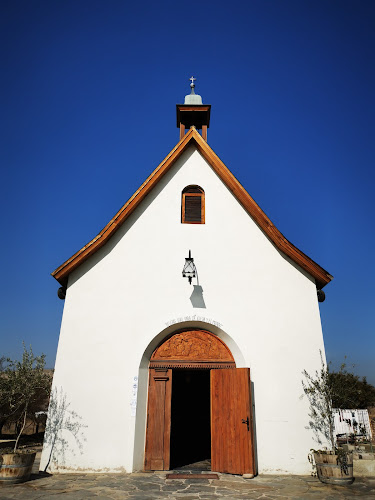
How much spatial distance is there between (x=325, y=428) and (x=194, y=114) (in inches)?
429

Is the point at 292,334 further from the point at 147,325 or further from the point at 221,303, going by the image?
the point at 147,325

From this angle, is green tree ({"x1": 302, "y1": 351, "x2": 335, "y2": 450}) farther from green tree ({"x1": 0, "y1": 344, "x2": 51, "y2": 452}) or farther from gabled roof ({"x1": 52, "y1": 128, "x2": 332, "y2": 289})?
green tree ({"x1": 0, "y1": 344, "x2": 51, "y2": 452})

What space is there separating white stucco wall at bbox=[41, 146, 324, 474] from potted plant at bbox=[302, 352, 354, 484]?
9.1 inches

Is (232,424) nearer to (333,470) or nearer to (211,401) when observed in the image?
(211,401)

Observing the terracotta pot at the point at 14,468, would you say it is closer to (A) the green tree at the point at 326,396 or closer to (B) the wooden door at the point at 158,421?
(B) the wooden door at the point at 158,421

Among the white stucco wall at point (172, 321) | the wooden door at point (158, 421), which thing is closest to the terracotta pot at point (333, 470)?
the white stucco wall at point (172, 321)

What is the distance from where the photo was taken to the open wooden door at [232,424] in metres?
7.88

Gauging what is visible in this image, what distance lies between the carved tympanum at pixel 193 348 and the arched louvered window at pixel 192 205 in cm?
331

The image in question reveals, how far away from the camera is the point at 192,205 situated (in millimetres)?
10438

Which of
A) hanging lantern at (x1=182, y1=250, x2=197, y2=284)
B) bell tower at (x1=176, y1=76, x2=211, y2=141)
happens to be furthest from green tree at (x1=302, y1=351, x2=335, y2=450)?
bell tower at (x1=176, y1=76, x2=211, y2=141)

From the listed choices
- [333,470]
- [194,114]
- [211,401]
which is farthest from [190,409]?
[194,114]

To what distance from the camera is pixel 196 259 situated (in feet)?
31.4

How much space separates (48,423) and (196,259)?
550 cm

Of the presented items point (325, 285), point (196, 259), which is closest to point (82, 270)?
point (196, 259)
